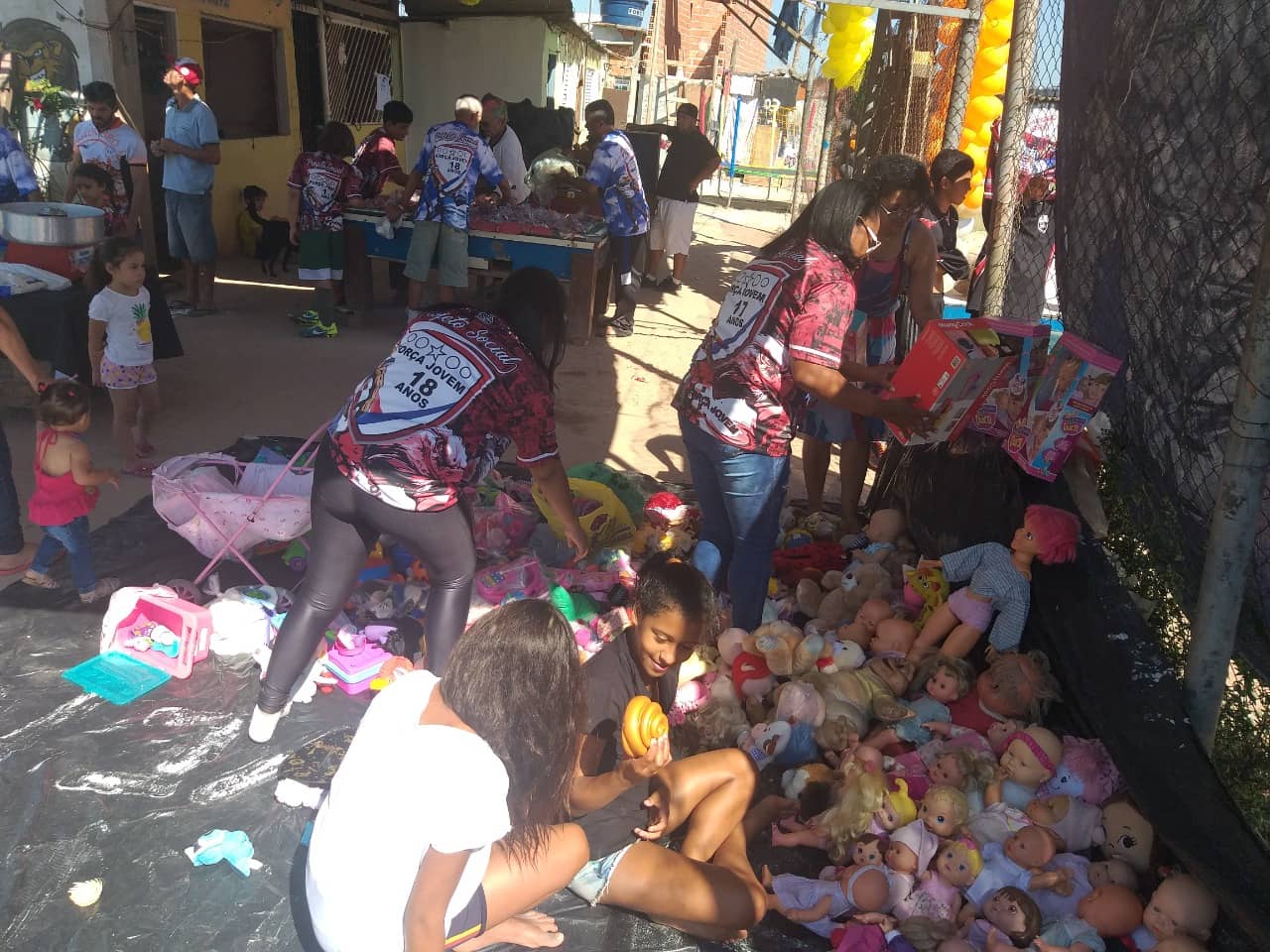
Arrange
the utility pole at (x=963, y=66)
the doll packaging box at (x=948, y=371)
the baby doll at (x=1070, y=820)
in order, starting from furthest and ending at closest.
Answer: the utility pole at (x=963, y=66), the doll packaging box at (x=948, y=371), the baby doll at (x=1070, y=820)

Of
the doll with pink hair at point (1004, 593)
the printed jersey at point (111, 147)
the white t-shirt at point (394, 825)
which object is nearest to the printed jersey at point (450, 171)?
the printed jersey at point (111, 147)

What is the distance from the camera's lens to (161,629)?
12.1ft

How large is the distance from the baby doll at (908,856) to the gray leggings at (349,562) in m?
1.45

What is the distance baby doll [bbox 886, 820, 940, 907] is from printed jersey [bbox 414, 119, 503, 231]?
20.8 feet

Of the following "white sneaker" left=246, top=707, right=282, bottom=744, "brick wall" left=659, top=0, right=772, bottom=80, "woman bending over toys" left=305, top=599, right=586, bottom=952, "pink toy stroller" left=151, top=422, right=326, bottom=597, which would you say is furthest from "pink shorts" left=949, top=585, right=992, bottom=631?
"brick wall" left=659, top=0, right=772, bottom=80

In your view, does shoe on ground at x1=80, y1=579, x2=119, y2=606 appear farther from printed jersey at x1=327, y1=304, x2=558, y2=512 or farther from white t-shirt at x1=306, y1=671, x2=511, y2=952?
white t-shirt at x1=306, y1=671, x2=511, y2=952

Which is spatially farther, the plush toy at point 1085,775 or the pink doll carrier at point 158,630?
the pink doll carrier at point 158,630

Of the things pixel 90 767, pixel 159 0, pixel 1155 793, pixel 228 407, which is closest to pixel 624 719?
pixel 1155 793

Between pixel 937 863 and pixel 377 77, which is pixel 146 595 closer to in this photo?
pixel 937 863

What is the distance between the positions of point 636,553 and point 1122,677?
2.21 m

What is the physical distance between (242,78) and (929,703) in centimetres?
1107

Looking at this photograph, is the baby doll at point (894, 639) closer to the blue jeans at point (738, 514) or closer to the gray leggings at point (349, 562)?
the blue jeans at point (738, 514)

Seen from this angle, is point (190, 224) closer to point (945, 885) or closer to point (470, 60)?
point (945, 885)

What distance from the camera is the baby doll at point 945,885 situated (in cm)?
280
